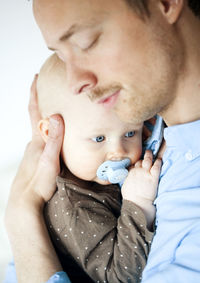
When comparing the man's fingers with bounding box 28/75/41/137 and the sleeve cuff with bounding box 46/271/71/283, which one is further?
the man's fingers with bounding box 28/75/41/137

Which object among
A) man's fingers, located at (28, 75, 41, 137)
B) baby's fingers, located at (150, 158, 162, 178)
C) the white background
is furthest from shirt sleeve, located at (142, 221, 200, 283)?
the white background

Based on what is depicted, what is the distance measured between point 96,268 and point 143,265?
0.57ft

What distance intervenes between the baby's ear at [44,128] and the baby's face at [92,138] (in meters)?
0.10

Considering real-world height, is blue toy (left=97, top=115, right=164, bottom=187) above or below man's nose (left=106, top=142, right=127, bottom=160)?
below

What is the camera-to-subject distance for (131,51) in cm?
117

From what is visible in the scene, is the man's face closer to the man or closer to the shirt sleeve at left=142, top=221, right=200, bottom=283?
the man

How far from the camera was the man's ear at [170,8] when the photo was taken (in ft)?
3.86

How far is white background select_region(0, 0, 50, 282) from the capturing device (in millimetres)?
1767

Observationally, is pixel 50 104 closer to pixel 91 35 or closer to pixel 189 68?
pixel 91 35

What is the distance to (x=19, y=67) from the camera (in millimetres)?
1853

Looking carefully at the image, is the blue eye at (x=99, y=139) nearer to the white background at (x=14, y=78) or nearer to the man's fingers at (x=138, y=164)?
the man's fingers at (x=138, y=164)

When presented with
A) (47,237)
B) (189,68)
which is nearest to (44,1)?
(189,68)

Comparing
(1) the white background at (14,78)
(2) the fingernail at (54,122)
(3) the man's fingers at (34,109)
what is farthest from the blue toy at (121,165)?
(1) the white background at (14,78)

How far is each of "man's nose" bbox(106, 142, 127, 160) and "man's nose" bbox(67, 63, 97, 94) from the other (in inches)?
12.9
